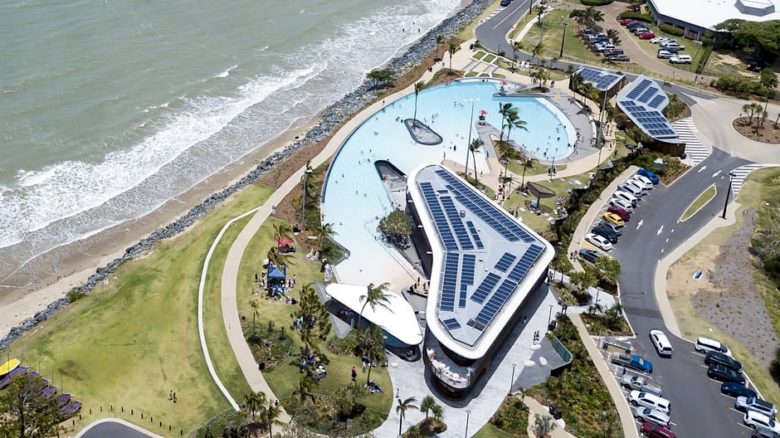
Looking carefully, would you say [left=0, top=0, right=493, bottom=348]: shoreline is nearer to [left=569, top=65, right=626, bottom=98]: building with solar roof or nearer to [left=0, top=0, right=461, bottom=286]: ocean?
[left=0, top=0, right=461, bottom=286]: ocean

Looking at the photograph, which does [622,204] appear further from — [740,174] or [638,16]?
[638,16]

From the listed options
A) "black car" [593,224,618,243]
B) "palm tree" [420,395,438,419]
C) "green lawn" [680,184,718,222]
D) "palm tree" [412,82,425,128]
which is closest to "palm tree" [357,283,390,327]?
"palm tree" [420,395,438,419]

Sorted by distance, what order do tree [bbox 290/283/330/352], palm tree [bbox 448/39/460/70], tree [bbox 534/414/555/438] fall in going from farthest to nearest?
palm tree [bbox 448/39/460/70]
tree [bbox 290/283/330/352]
tree [bbox 534/414/555/438]

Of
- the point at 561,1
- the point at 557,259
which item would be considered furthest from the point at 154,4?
the point at 557,259

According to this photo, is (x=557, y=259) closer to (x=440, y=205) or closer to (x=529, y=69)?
(x=440, y=205)

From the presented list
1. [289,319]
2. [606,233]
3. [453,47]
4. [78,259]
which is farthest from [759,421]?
[453,47]
